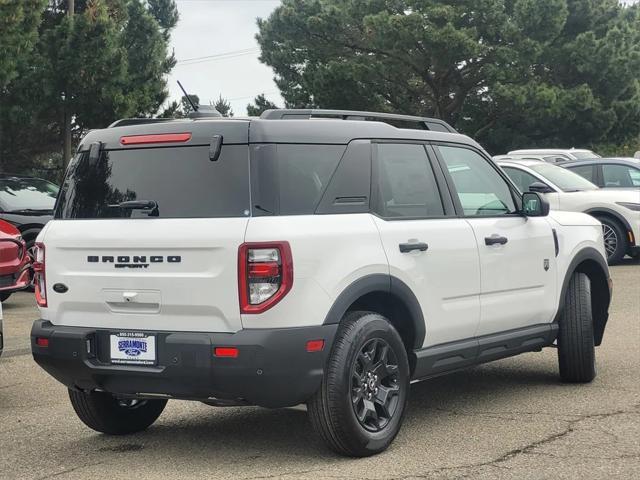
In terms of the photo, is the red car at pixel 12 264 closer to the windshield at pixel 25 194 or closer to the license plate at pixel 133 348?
the windshield at pixel 25 194

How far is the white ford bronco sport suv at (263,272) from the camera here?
5.34 meters

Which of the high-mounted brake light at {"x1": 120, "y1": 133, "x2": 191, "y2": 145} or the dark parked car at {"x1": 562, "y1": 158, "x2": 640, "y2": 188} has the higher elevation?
the high-mounted brake light at {"x1": 120, "y1": 133, "x2": 191, "y2": 145}

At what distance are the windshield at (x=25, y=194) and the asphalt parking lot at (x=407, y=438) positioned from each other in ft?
23.8

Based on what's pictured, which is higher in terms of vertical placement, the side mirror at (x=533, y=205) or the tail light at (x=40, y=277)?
the side mirror at (x=533, y=205)

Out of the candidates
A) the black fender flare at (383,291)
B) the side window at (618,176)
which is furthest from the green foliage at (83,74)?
the black fender flare at (383,291)

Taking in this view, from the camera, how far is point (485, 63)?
3975cm

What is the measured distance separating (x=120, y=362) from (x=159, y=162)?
1.09 metres

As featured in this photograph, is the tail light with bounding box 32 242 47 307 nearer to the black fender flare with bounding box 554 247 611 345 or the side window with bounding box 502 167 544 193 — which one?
the black fender flare with bounding box 554 247 611 345

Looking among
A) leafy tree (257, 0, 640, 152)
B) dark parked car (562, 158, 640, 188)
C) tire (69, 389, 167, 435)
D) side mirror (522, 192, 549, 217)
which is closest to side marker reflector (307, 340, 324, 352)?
tire (69, 389, 167, 435)

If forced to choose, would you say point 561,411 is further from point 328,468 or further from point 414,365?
point 328,468

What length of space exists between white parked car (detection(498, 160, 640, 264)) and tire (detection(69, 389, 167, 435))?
10.9 metres

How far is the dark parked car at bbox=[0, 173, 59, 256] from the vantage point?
48.7 feet

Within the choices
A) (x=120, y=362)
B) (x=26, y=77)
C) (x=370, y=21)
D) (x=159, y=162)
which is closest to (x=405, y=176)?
(x=159, y=162)

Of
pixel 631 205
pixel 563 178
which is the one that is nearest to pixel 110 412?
pixel 631 205
